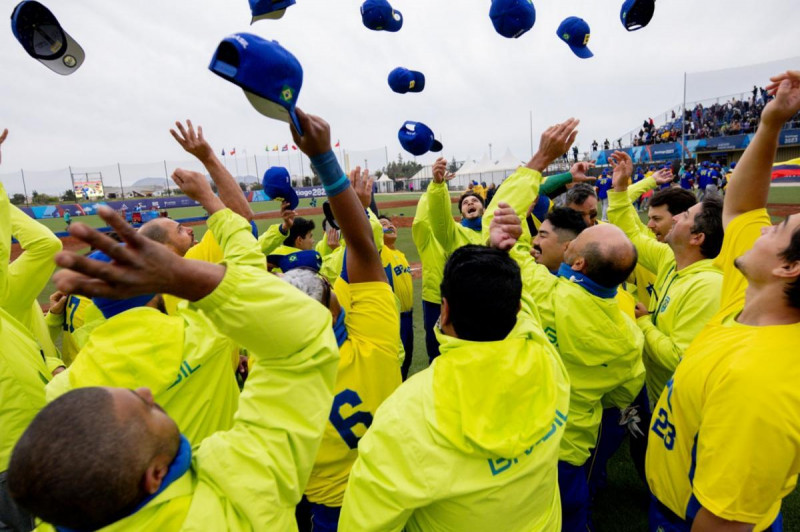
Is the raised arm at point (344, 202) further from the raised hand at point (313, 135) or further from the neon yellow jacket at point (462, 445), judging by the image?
the neon yellow jacket at point (462, 445)

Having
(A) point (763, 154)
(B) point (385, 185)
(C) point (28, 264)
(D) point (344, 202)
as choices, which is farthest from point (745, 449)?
(B) point (385, 185)

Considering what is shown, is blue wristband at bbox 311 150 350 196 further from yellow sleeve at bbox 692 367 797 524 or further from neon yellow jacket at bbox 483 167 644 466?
yellow sleeve at bbox 692 367 797 524

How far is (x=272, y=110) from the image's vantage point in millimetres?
1624

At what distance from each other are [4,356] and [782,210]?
2519cm

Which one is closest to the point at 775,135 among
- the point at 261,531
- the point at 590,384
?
the point at 590,384

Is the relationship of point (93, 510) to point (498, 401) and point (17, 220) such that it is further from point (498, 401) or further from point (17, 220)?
point (17, 220)

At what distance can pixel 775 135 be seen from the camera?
2029 mm

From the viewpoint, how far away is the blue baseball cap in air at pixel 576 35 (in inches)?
200

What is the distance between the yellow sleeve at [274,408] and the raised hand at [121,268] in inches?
7.4

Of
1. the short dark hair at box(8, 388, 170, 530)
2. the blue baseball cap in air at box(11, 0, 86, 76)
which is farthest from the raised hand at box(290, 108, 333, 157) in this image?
the blue baseball cap in air at box(11, 0, 86, 76)

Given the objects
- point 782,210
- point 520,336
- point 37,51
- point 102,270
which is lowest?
point 782,210

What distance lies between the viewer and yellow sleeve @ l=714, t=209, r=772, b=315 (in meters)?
2.11

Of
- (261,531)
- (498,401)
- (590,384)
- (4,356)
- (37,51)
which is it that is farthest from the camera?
(37,51)

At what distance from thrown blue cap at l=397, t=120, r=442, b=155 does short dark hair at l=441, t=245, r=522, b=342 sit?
9.92 ft
